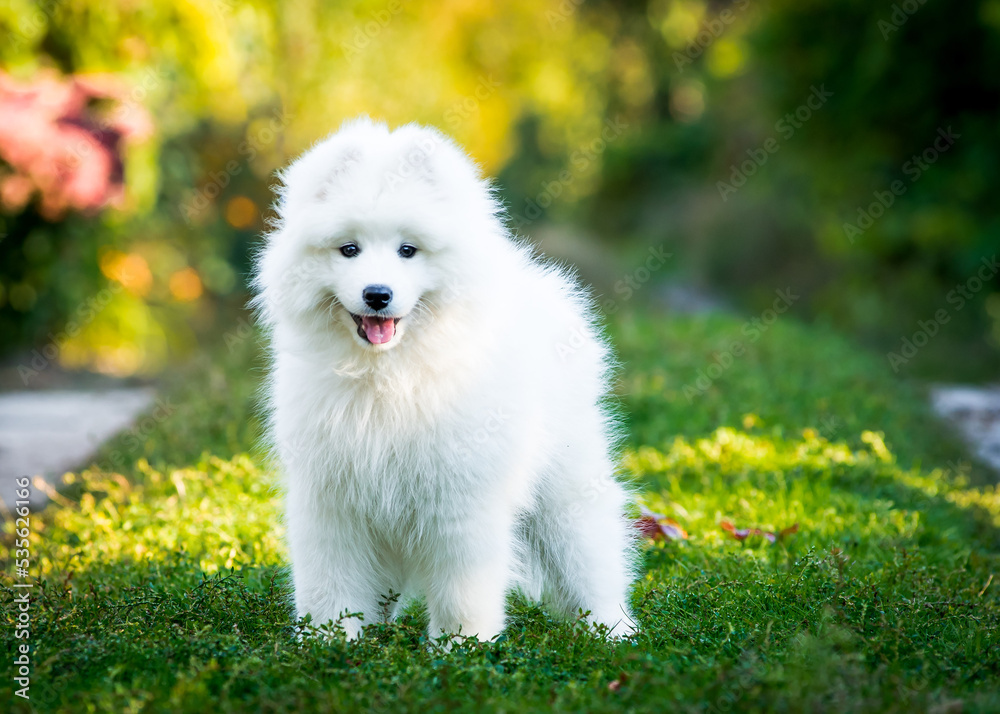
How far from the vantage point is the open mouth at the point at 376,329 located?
10.1 ft

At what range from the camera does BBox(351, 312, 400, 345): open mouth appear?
10.1 ft

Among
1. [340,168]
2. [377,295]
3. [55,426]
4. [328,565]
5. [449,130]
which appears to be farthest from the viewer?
[449,130]

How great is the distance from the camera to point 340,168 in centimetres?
316

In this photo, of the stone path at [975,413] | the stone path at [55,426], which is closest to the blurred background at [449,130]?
the stone path at [975,413]

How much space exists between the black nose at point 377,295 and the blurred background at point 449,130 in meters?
6.29

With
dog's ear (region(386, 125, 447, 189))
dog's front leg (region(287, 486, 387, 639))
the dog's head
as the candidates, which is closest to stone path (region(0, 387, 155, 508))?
dog's front leg (region(287, 486, 387, 639))

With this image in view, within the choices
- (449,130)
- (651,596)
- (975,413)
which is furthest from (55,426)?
(449,130)

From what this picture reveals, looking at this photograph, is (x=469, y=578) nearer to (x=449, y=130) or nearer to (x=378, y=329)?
(x=378, y=329)

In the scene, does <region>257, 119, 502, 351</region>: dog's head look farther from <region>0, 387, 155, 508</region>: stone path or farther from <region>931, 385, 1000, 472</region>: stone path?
<region>931, 385, 1000, 472</region>: stone path

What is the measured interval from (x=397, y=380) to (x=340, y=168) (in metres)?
0.73

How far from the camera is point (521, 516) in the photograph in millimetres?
3660

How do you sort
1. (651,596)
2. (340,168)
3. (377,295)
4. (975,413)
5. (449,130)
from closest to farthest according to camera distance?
(377,295), (340,168), (651,596), (975,413), (449,130)

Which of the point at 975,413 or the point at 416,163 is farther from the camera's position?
the point at 975,413

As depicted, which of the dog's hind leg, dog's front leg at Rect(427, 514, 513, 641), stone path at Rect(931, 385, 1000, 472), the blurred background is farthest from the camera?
the blurred background
